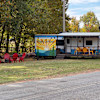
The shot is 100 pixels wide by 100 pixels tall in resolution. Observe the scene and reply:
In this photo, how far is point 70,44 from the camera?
2952 centimetres

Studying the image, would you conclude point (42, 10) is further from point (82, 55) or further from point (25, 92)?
point (25, 92)

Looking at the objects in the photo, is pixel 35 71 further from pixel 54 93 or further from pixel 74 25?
pixel 74 25

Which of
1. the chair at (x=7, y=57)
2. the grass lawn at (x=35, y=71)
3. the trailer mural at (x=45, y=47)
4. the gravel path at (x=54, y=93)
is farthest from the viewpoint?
the trailer mural at (x=45, y=47)

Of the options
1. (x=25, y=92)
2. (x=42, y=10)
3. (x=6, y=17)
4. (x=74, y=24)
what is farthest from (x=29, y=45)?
(x=74, y=24)

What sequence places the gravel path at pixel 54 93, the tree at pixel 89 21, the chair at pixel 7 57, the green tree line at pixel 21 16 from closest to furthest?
the gravel path at pixel 54 93 < the chair at pixel 7 57 < the green tree line at pixel 21 16 < the tree at pixel 89 21

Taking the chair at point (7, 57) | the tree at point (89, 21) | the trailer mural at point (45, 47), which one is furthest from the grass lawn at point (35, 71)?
the tree at point (89, 21)

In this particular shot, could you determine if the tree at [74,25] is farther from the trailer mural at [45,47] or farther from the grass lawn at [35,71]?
the grass lawn at [35,71]

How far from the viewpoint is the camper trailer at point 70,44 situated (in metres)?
27.6

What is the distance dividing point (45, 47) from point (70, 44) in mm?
3559

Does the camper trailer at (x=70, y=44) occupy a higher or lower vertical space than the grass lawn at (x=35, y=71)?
higher

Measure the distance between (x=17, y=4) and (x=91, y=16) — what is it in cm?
6450

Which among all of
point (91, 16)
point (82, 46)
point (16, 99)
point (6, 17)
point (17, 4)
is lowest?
point (16, 99)

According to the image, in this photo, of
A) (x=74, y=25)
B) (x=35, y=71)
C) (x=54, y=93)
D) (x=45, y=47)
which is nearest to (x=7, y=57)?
(x=45, y=47)

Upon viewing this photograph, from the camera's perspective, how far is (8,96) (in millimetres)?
8258
